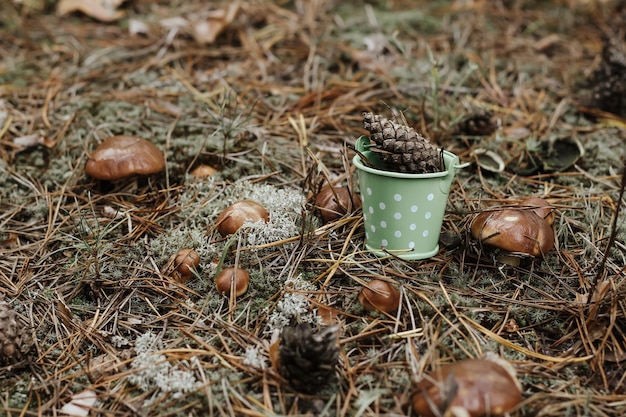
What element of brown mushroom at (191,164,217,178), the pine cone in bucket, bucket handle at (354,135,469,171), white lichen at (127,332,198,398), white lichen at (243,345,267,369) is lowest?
white lichen at (127,332,198,398)

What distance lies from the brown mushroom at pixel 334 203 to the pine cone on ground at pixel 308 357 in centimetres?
78

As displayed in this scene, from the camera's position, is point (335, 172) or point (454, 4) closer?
point (335, 172)

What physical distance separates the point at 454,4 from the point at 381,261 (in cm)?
350

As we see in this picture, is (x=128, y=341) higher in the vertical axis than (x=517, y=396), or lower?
lower

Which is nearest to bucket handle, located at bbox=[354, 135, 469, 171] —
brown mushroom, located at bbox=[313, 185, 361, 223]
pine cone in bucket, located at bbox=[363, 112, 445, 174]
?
pine cone in bucket, located at bbox=[363, 112, 445, 174]

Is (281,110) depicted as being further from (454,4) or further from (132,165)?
(454,4)

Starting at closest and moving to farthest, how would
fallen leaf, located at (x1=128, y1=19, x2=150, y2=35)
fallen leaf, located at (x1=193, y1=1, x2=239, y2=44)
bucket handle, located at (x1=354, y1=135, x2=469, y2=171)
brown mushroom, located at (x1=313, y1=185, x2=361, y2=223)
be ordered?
bucket handle, located at (x1=354, y1=135, x2=469, y2=171) → brown mushroom, located at (x1=313, y1=185, x2=361, y2=223) → fallen leaf, located at (x1=193, y1=1, x2=239, y2=44) → fallen leaf, located at (x1=128, y1=19, x2=150, y2=35)

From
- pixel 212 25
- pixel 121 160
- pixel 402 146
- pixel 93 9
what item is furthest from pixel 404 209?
pixel 93 9

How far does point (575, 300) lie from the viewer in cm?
200

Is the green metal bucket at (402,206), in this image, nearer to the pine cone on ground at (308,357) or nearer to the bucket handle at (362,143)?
the bucket handle at (362,143)

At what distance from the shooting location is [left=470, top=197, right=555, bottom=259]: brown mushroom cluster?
1.98m

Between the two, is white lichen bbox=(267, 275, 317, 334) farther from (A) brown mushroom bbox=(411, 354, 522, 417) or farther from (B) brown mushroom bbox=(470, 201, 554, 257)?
(B) brown mushroom bbox=(470, 201, 554, 257)

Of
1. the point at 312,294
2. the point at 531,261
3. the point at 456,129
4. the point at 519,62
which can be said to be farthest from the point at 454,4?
the point at 312,294

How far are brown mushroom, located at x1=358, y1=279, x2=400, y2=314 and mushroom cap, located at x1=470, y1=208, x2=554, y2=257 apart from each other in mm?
429
